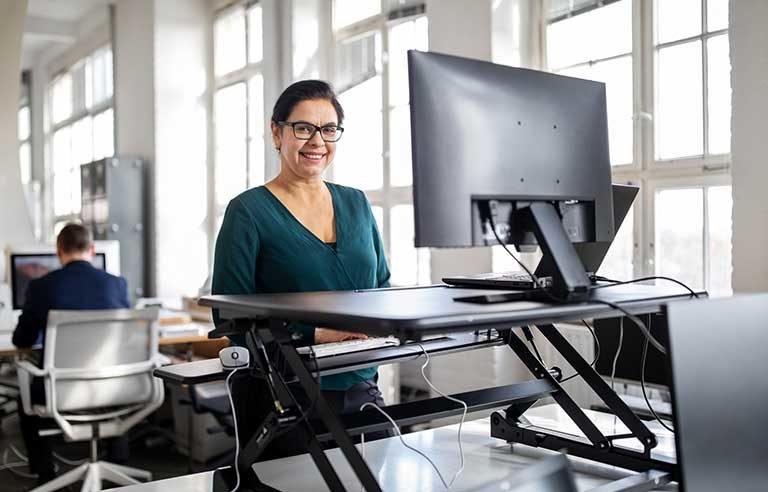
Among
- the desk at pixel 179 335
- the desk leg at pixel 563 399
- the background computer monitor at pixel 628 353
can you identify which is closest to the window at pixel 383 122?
the desk at pixel 179 335

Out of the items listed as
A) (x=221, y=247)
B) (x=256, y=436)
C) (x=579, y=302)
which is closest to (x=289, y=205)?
(x=221, y=247)

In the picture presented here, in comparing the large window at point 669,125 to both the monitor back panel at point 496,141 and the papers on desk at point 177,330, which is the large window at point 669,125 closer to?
the monitor back panel at point 496,141

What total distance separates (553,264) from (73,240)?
291 cm

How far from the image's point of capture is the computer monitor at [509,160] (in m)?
1.17

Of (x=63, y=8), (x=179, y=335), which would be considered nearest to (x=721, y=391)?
(x=179, y=335)

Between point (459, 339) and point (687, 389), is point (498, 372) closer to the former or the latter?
point (459, 339)

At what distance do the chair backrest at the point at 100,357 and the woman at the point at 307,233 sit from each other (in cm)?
184

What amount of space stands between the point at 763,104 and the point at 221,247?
1992mm

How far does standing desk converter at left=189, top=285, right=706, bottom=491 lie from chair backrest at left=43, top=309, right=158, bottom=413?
7.15 ft

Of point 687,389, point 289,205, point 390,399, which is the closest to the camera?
point 687,389

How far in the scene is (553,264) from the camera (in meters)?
1.21

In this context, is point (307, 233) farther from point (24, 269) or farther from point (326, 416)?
point (24, 269)

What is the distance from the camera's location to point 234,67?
672 centimetres

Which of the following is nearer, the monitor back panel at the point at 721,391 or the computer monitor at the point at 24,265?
the monitor back panel at the point at 721,391
